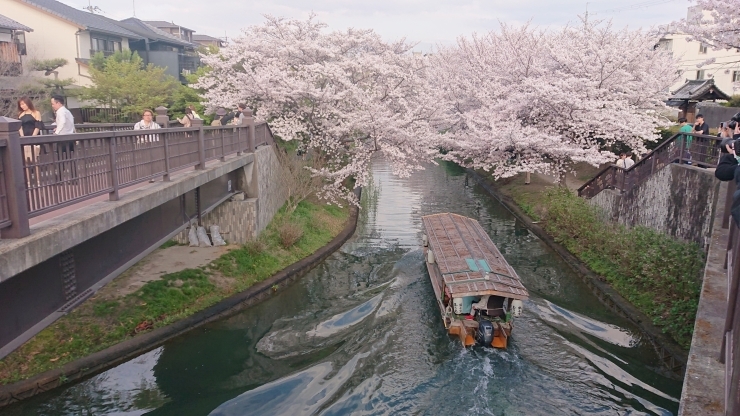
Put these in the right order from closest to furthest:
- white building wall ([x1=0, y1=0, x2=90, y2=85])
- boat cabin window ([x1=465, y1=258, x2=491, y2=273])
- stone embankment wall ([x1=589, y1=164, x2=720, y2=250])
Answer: stone embankment wall ([x1=589, y1=164, x2=720, y2=250]) → boat cabin window ([x1=465, y1=258, x2=491, y2=273]) → white building wall ([x1=0, y1=0, x2=90, y2=85])

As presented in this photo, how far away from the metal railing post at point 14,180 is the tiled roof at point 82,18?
3222cm

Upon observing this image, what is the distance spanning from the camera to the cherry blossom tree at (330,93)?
21.8 metres

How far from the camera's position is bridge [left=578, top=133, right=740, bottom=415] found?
4.68m

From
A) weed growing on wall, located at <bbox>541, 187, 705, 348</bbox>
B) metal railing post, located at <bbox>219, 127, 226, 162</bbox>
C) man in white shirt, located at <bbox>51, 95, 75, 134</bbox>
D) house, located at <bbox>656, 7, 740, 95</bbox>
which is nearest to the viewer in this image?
man in white shirt, located at <bbox>51, 95, 75, 134</bbox>

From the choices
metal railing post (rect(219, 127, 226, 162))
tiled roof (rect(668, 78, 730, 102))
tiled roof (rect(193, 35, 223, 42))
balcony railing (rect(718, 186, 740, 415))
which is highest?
tiled roof (rect(193, 35, 223, 42))

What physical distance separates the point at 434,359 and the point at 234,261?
676cm

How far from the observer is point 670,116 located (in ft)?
120

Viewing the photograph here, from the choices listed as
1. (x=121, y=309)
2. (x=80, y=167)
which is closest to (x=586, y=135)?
(x=121, y=309)

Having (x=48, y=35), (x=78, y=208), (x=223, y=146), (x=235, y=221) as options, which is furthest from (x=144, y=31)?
(x=78, y=208)

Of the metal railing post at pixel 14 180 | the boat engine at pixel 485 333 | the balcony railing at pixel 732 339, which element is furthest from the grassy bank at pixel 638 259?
the metal railing post at pixel 14 180

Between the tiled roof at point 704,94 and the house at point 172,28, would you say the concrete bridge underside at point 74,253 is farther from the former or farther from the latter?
the house at point 172,28

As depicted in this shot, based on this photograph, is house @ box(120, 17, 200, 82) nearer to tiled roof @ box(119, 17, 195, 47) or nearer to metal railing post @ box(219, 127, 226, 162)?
tiled roof @ box(119, 17, 195, 47)

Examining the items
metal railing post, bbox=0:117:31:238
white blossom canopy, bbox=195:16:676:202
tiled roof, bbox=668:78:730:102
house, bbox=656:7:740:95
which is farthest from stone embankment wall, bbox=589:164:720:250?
house, bbox=656:7:740:95

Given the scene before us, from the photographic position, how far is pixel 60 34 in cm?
3216
